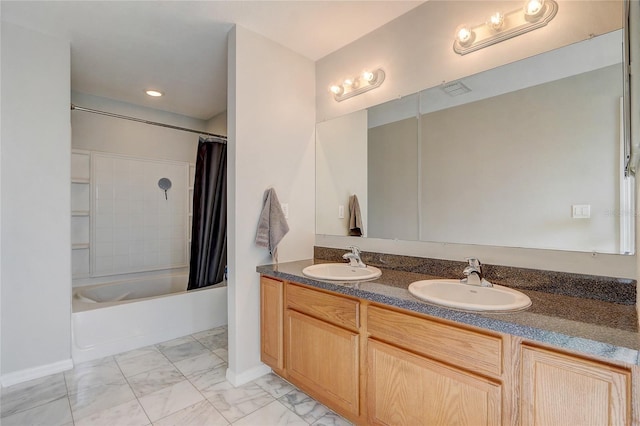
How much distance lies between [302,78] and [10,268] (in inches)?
95.8

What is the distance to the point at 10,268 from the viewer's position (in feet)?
6.47

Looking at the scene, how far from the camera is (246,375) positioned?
2043 mm

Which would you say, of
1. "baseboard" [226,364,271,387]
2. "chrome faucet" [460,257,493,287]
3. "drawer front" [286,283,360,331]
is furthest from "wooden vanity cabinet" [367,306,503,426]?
"baseboard" [226,364,271,387]

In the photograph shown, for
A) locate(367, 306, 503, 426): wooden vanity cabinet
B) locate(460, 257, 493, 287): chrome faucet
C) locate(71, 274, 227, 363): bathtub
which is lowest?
locate(71, 274, 227, 363): bathtub

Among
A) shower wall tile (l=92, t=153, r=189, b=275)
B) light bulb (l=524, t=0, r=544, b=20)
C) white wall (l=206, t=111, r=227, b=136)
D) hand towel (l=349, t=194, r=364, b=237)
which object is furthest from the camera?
white wall (l=206, t=111, r=227, b=136)

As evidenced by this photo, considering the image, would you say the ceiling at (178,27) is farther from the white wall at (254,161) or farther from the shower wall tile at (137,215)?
the shower wall tile at (137,215)

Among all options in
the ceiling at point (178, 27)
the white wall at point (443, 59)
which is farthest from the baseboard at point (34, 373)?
the ceiling at point (178, 27)

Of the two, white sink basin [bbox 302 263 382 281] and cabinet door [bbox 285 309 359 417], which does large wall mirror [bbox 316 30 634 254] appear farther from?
cabinet door [bbox 285 309 359 417]

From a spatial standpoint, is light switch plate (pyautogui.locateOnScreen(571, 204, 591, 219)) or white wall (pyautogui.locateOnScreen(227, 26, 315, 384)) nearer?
light switch plate (pyautogui.locateOnScreen(571, 204, 591, 219))

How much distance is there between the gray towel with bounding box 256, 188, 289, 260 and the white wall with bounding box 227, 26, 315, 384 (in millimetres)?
58

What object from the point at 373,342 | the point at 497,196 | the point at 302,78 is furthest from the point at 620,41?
the point at 302,78

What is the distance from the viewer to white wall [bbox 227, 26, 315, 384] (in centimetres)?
201

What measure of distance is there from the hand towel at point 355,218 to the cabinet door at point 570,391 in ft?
4.30

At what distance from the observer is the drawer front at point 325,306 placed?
4.93ft
